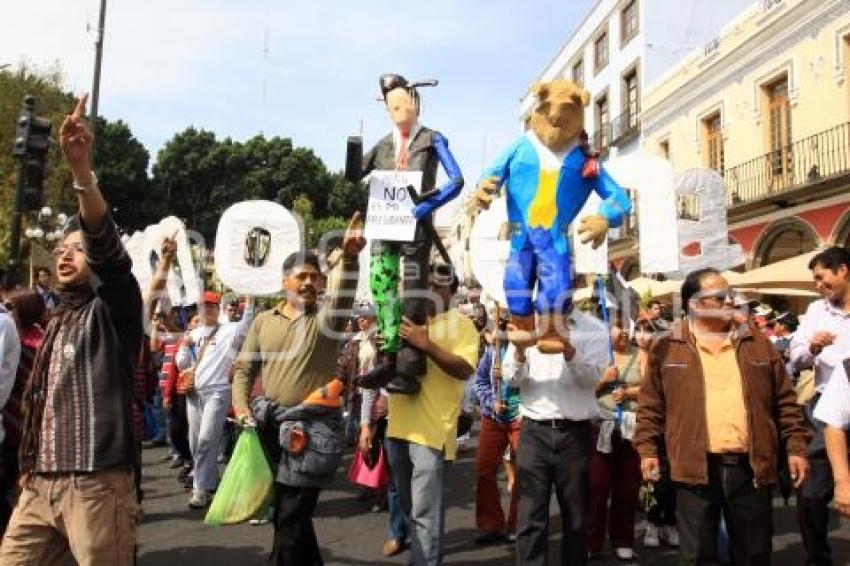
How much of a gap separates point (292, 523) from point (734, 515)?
7.65 feet

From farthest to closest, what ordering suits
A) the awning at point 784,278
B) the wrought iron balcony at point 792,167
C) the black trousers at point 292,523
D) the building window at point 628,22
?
the building window at point 628,22 < the wrought iron balcony at point 792,167 < the awning at point 784,278 < the black trousers at point 292,523

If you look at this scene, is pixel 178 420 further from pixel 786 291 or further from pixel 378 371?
pixel 786 291

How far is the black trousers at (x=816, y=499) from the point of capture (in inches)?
190

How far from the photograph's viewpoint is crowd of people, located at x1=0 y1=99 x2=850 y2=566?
2.88 metres

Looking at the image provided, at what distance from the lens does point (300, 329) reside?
4668 mm

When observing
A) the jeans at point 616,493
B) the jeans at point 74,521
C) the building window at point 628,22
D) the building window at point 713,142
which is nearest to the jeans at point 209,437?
the jeans at point 616,493

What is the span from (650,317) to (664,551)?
1.92m

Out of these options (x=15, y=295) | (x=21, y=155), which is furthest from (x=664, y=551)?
(x=21, y=155)

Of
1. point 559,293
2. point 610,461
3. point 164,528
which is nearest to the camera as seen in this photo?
point 559,293

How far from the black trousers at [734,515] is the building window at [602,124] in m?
25.1

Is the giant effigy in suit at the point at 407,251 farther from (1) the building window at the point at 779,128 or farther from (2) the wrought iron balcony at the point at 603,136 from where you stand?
(2) the wrought iron balcony at the point at 603,136

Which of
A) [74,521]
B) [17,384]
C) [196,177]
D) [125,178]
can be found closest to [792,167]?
[17,384]

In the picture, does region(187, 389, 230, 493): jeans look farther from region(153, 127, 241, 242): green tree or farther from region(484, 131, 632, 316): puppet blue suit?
region(153, 127, 241, 242): green tree

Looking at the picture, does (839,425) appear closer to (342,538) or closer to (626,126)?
(342,538)
